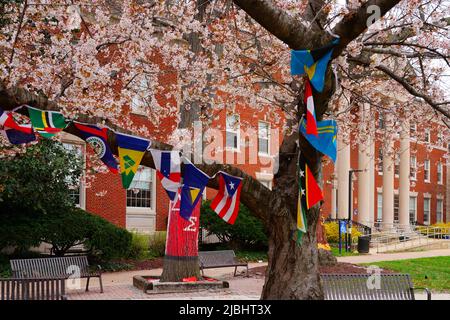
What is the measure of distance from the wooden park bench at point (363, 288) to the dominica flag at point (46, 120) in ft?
16.7

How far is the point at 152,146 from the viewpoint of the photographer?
9000mm

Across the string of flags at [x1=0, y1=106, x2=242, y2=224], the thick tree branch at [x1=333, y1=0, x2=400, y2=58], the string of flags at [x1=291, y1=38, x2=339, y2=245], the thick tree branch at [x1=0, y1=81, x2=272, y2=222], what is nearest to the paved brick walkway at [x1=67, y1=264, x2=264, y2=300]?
the thick tree branch at [x1=0, y1=81, x2=272, y2=222]

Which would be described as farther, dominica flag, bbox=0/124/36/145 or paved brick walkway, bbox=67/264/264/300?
paved brick walkway, bbox=67/264/264/300

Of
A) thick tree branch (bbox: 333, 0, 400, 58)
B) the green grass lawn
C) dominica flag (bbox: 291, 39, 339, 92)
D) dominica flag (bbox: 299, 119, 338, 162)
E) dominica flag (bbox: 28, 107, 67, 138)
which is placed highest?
thick tree branch (bbox: 333, 0, 400, 58)

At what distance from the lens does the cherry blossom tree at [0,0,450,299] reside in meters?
8.69

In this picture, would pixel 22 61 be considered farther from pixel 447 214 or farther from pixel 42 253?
pixel 447 214

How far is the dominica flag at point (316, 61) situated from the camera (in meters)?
7.75

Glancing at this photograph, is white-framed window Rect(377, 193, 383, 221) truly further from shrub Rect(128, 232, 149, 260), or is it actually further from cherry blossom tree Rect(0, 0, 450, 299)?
shrub Rect(128, 232, 149, 260)

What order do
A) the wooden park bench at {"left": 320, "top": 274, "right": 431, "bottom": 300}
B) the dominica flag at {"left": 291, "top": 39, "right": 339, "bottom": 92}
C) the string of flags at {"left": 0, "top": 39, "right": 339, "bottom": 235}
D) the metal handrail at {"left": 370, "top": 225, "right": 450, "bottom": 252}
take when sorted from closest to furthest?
the dominica flag at {"left": 291, "top": 39, "right": 339, "bottom": 92} < the string of flags at {"left": 0, "top": 39, "right": 339, "bottom": 235} < the wooden park bench at {"left": 320, "top": 274, "right": 431, "bottom": 300} < the metal handrail at {"left": 370, "top": 225, "right": 450, "bottom": 252}

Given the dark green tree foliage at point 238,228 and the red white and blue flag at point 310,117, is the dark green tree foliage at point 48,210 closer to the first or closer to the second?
the dark green tree foliage at point 238,228

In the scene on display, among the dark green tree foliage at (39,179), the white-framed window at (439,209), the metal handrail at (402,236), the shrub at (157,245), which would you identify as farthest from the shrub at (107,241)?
the white-framed window at (439,209)

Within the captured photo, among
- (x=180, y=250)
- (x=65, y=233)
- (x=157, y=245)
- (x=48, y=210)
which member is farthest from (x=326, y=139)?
(x=157, y=245)

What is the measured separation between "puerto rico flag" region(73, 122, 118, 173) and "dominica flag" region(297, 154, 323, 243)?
9.12 ft
